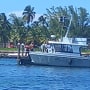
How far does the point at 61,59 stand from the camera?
71.2 meters

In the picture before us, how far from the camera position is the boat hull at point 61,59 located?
70.9m

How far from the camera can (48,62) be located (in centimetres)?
7188

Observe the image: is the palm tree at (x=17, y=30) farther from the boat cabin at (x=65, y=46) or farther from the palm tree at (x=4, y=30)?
the boat cabin at (x=65, y=46)

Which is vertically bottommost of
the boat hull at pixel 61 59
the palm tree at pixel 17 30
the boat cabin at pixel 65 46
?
the boat hull at pixel 61 59

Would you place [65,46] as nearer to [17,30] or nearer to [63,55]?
[63,55]

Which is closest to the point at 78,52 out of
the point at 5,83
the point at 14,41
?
the point at 5,83

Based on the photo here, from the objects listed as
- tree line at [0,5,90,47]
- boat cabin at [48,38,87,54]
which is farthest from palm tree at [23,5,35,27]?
boat cabin at [48,38,87,54]

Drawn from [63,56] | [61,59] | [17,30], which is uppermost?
[17,30]

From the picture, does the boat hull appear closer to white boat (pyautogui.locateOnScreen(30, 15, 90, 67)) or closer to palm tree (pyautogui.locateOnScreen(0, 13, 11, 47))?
white boat (pyautogui.locateOnScreen(30, 15, 90, 67))

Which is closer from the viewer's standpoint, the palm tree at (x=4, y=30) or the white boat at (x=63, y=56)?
the white boat at (x=63, y=56)

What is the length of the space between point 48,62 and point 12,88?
31.1 m

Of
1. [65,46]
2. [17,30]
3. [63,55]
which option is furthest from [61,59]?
[17,30]

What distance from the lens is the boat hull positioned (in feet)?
233

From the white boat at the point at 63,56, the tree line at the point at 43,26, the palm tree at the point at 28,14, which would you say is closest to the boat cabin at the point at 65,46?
the white boat at the point at 63,56
